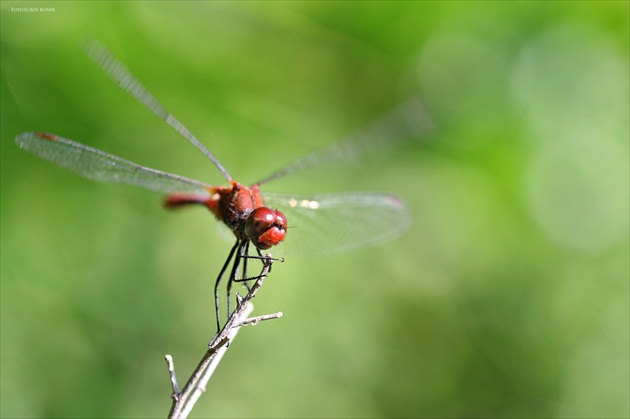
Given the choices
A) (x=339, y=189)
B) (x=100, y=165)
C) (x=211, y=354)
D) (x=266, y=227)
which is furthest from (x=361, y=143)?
(x=339, y=189)

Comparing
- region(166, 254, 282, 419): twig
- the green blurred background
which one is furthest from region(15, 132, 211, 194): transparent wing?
the green blurred background

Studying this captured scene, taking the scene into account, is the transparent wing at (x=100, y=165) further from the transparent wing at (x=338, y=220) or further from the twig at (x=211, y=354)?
the twig at (x=211, y=354)

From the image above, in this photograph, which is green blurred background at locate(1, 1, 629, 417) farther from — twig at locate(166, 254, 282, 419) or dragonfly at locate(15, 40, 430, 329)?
twig at locate(166, 254, 282, 419)

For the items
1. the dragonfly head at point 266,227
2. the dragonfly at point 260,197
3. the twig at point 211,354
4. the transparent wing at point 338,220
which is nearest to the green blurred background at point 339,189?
the dragonfly at point 260,197


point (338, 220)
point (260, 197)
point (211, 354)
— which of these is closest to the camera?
point (211, 354)

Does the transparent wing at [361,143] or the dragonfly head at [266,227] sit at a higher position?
the transparent wing at [361,143]

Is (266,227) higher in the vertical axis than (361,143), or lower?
lower

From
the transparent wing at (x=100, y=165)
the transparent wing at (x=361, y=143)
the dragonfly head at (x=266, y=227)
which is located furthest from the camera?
the transparent wing at (x=361, y=143)

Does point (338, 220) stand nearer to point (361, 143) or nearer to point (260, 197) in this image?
point (361, 143)
